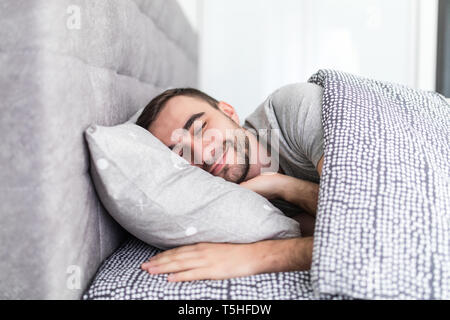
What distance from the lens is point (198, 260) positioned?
2.48 ft

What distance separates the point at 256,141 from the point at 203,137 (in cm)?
19

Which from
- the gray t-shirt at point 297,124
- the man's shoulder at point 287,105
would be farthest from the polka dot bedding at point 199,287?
the man's shoulder at point 287,105

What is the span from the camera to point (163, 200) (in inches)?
30.9

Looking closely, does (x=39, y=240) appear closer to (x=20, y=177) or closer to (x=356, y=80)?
(x=20, y=177)

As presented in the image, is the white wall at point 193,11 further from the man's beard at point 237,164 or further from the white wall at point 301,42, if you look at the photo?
the man's beard at point 237,164

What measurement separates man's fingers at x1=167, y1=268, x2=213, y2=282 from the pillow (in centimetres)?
8

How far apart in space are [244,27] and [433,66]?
1.16 meters

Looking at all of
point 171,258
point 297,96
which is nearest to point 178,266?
point 171,258

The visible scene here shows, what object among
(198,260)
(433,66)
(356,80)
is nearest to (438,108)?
(356,80)

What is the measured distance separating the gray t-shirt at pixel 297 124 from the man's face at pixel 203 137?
0.35 ft

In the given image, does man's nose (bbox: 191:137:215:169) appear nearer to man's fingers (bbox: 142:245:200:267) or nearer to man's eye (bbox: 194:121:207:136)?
man's eye (bbox: 194:121:207:136)

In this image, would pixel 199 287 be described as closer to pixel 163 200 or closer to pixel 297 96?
pixel 163 200

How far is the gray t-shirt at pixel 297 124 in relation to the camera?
968mm
